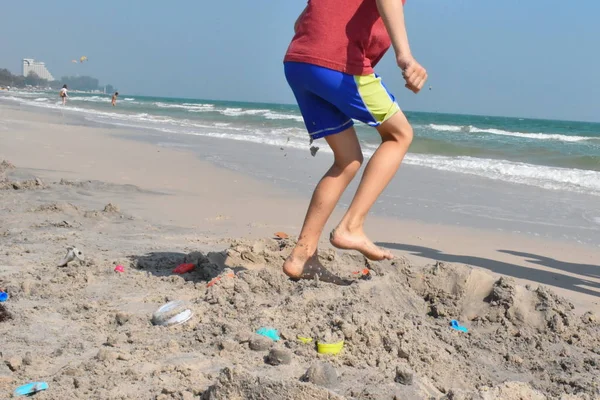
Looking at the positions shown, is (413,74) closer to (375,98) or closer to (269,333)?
(375,98)

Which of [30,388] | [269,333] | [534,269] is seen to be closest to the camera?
[30,388]

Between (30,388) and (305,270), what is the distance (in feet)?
4.79

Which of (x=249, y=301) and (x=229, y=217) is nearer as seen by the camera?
(x=249, y=301)

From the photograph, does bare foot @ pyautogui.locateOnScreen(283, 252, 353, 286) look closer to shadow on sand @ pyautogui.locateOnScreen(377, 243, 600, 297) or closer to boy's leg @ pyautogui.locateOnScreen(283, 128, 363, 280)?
boy's leg @ pyautogui.locateOnScreen(283, 128, 363, 280)

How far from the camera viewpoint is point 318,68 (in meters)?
2.85

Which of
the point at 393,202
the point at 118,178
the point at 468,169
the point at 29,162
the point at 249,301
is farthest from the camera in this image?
the point at 468,169

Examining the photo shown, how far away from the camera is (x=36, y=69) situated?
385 ft

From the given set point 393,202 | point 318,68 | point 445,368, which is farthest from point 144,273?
point 393,202

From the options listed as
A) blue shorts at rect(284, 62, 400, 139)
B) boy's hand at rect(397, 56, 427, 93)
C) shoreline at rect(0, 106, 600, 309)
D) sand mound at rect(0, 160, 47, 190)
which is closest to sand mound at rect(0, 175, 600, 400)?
blue shorts at rect(284, 62, 400, 139)

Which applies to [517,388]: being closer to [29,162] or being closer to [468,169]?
[29,162]

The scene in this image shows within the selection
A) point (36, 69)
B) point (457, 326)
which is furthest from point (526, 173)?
point (36, 69)

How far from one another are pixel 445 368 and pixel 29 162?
26.0 ft

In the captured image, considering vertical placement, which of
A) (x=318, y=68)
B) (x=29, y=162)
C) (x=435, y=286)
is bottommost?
(x=29, y=162)

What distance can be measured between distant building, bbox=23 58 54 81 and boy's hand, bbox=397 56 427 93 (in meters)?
124
